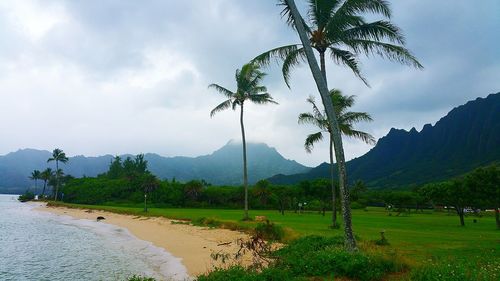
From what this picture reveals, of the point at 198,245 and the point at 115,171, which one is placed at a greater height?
the point at 115,171

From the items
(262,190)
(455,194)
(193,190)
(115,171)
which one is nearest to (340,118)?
(455,194)

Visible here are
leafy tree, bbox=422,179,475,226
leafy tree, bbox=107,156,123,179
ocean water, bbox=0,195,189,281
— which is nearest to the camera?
ocean water, bbox=0,195,189,281

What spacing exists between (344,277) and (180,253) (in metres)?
15.2

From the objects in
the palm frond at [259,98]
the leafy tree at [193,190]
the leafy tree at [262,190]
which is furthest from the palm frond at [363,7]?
the leafy tree at [193,190]

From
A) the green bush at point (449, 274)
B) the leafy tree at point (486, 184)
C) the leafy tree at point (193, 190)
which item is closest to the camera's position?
the green bush at point (449, 274)

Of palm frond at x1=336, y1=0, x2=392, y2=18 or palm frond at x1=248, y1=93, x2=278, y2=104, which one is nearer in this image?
palm frond at x1=336, y1=0, x2=392, y2=18

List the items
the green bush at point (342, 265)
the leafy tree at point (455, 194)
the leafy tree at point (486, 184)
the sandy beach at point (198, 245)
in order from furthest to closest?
the leafy tree at point (455, 194) < the leafy tree at point (486, 184) < the sandy beach at point (198, 245) < the green bush at point (342, 265)

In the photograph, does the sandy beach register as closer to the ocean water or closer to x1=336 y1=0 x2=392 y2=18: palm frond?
the ocean water

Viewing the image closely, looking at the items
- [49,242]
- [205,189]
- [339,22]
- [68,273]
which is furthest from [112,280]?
[205,189]

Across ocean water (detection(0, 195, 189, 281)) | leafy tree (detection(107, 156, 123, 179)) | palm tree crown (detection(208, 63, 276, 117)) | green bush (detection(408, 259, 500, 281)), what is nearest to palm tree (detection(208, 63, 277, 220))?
palm tree crown (detection(208, 63, 276, 117))

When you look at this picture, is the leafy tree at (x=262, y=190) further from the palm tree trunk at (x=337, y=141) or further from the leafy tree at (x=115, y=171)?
the leafy tree at (x=115, y=171)

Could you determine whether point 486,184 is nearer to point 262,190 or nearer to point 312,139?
point 312,139

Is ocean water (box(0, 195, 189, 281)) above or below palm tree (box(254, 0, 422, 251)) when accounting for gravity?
below

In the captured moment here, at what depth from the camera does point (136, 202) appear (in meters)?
112
